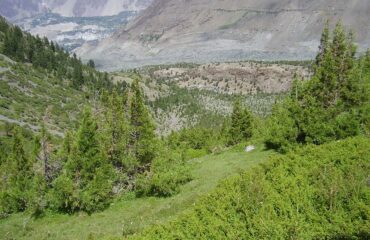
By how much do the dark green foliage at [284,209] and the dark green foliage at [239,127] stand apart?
52972 millimetres

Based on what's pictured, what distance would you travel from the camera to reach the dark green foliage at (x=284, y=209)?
1431cm

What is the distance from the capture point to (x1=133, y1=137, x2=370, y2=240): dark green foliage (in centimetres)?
1431

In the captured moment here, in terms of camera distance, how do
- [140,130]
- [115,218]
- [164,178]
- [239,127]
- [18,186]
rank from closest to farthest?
[115,218] → [164,178] → [140,130] → [18,186] → [239,127]

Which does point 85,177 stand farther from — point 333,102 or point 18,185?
point 333,102

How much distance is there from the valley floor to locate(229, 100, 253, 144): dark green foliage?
3298 centimetres

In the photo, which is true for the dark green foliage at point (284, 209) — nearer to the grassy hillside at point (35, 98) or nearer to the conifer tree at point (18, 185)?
the conifer tree at point (18, 185)

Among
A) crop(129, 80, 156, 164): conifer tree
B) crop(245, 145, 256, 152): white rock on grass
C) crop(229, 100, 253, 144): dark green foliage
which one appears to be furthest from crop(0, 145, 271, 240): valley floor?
crop(229, 100, 253, 144): dark green foliage

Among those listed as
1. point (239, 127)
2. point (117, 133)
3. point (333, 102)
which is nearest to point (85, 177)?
point (117, 133)

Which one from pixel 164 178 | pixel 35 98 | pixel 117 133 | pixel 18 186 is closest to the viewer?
pixel 164 178

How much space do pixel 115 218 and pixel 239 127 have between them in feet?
146

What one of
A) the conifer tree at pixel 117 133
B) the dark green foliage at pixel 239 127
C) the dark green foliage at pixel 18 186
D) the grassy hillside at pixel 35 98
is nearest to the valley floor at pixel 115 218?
the dark green foliage at pixel 18 186

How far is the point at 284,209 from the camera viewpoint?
49.4 ft

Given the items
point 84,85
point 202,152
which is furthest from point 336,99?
point 84,85

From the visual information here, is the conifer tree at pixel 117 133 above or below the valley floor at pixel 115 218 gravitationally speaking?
above
